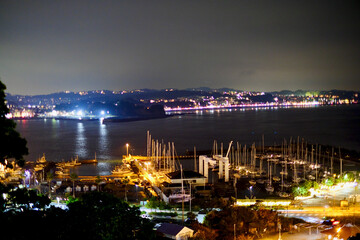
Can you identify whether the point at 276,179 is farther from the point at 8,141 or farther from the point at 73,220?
the point at 8,141

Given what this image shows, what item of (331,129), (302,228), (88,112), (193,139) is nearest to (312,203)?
(302,228)

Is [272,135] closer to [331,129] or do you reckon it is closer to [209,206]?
[331,129]

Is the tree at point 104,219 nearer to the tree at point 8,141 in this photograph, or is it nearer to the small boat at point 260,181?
the tree at point 8,141

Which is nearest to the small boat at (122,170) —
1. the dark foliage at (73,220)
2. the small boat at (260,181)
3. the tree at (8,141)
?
the small boat at (260,181)

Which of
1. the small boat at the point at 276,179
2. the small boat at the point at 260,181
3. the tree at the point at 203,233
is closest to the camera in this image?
the tree at the point at 203,233

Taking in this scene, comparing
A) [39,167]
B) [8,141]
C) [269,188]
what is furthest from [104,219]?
[39,167]

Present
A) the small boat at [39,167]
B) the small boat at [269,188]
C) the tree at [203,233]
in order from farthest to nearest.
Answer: the small boat at [39,167], the small boat at [269,188], the tree at [203,233]

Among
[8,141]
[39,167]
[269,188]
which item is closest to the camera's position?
[8,141]

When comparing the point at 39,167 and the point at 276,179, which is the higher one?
the point at 39,167

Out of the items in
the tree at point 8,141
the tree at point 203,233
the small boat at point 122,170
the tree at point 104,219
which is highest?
the tree at point 8,141

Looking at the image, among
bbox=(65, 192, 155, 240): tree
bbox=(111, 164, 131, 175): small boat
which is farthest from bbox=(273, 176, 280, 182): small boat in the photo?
bbox=(65, 192, 155, 240): tree

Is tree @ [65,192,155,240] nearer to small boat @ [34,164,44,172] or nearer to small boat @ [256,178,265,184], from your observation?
small boat @ [256,178,265,184]
